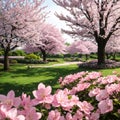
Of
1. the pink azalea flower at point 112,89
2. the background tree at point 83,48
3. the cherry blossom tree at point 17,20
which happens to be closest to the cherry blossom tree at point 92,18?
the cherry blossom tree at point 17,20

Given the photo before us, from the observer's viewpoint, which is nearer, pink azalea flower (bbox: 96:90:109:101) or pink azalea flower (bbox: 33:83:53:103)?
pink azalea flower (bbox: 33:83:53:103)

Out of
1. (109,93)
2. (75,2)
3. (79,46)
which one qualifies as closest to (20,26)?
(75,2)

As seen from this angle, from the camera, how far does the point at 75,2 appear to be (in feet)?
92.7

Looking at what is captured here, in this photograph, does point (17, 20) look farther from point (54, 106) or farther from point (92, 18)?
point (54, 106)

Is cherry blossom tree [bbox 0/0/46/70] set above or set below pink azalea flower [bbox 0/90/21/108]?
above

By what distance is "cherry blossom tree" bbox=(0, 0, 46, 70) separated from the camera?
27548 millimetres

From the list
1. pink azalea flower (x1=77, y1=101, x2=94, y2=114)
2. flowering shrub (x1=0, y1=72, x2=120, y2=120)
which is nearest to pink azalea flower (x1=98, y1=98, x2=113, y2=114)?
flowering shrub (x1=0, y1=72, x2=120, y2=120)

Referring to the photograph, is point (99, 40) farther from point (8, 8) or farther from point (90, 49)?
point (90, 49)

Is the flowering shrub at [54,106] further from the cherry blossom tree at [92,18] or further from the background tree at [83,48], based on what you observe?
the background tree at [83,48]

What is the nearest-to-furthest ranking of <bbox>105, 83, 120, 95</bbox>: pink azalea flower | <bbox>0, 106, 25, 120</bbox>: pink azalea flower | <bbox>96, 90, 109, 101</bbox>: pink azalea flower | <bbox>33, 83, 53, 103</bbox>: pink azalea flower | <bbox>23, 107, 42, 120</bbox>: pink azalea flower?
1. <bbox>0, 106, 25, 120</bbox>: pink azalea flower
2. <bbox>23, 107, 42, 120</bbox>: pink azalea flower
3. <bbox>33, 83, 53, 103</bbox>: pink azalea flower
4. <bbox>96, 90, 109, 101</bbox>: pink azalea flower
5. <bbox>105, 83, 120, 95</bbox>: pink azalea flower

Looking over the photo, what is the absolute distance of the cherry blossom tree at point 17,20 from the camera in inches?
1085

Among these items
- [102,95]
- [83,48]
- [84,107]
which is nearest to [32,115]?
[84,107]

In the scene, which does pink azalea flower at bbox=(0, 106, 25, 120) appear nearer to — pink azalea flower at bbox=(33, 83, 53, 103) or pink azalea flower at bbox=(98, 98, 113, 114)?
pink azalea flower at bbox=(33, 83, 53, 103)

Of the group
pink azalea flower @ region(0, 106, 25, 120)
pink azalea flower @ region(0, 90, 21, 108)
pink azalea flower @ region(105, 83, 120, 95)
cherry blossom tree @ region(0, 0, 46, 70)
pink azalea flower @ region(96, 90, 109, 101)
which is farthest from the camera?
cherry blossom tree @ region(0, 0, 46, 70)
